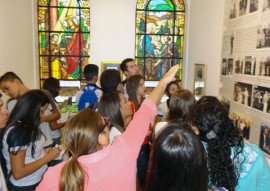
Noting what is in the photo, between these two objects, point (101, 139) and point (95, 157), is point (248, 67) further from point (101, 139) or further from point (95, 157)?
point (95, 157)

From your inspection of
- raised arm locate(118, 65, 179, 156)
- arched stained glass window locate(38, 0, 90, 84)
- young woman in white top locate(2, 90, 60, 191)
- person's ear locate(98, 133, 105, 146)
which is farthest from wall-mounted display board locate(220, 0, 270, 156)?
arched stained glass window locate(38, 0, 90, 84)

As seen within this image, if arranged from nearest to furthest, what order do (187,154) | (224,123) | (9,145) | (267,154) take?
(187,154) → (224,123) → (9,145) → (267,154)

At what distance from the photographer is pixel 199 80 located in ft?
16.6

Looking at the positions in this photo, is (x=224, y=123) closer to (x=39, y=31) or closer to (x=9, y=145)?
(x=9, y=145)

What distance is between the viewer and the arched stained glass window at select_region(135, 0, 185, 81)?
6262 millimetres

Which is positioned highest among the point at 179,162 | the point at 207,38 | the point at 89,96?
the point at 207,38

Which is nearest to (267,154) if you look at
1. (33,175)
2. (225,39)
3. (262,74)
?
(262,74)

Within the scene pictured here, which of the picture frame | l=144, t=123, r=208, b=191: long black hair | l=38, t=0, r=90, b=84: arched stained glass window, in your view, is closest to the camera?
l=144, t=123, r=208, b=191: long black hair

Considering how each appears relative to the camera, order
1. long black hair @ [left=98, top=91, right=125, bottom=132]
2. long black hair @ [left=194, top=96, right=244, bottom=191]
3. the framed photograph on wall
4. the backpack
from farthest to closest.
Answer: the framed photograph on wall, the backpack, long black hair @ [left=98, top=91, right=125, bottom=132], long black hair @ [left=194, top=96, right=244, bottom=191]

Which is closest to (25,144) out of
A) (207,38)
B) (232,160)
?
(232,160)

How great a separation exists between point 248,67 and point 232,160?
5.92 feet

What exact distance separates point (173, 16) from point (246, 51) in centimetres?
351

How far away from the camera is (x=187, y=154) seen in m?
1.10

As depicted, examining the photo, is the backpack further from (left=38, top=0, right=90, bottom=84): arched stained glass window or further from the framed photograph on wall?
(left=38, top=0, right=90, bottom=84): arched stained glass window
